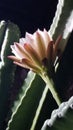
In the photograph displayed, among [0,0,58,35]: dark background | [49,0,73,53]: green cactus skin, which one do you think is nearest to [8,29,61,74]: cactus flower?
[49,0,73,53]: green cactus skin

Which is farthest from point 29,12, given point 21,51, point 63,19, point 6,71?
point 21,51

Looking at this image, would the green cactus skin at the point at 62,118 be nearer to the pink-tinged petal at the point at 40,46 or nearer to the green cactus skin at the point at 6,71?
the pink-tinged petal at the point at 40,46

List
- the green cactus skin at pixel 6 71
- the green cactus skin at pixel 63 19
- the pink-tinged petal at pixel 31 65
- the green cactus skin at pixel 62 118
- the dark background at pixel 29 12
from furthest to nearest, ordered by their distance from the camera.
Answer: the dark background at pixel 29 12 → the green cactus skin at pixel 6 71 → the green cactus skin at pixel 63 19 → the pink-tinged petal at pixel 31 65 → the green cactus skin at pixel 62 118

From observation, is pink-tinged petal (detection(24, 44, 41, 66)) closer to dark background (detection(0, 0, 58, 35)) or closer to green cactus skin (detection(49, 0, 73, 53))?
green cactus skin (detection(49, 0, 73, 53))

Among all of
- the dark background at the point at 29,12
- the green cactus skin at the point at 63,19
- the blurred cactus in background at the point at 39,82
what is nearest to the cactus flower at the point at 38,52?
the blurred cactus in background at the point at 39,82

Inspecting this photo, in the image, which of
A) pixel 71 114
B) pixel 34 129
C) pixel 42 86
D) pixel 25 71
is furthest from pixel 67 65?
pixel 25 71

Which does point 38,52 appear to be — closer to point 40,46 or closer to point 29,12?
point 40,46

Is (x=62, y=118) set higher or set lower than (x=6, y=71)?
lower
